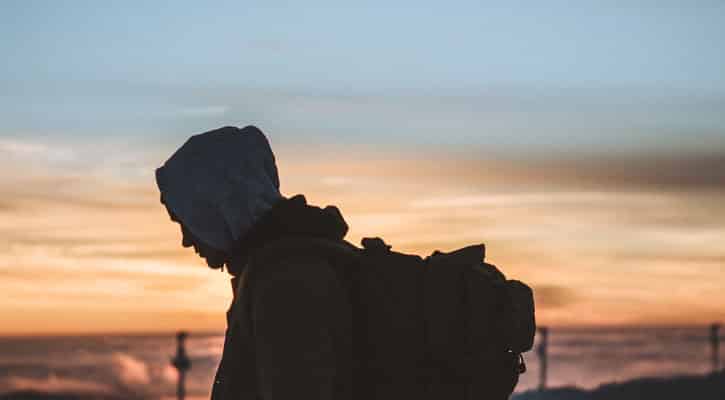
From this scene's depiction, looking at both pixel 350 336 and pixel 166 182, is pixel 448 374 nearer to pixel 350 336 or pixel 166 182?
pixel 350 336

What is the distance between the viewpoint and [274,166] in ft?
14.4

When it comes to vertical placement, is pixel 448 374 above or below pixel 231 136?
below

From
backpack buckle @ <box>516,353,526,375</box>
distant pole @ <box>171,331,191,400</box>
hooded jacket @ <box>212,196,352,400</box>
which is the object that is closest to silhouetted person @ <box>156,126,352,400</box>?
hooded jacket @ <box>212,196,352,400</box>

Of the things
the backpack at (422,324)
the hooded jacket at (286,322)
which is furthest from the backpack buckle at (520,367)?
the hooded jacket at (286,322)

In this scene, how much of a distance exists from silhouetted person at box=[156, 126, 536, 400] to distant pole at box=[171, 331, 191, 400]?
38.0ft

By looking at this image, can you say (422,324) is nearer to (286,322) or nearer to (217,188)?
(286,322)

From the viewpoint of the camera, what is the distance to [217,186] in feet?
13.8

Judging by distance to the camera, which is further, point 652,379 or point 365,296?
point 652,379

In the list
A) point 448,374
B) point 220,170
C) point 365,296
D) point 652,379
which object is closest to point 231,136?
point 220,170

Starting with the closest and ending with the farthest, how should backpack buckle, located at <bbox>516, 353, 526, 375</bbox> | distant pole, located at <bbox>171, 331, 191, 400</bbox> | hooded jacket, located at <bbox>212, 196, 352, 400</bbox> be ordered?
hooded jacket, located at <bbox>212, 196, 352, 400</bbox> < backpack buckle, located at <bbox>516, 353, 526, 375</bbox> < distant pole, located at <bbox>171, 331, 191, 400</bbox>

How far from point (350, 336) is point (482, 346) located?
383mm

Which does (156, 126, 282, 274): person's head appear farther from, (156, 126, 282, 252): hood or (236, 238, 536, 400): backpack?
(236, 238, 536, 400): backpack

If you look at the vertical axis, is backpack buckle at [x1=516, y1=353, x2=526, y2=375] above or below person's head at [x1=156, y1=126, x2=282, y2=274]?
below

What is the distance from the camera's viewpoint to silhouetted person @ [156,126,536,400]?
4133 millimetres
